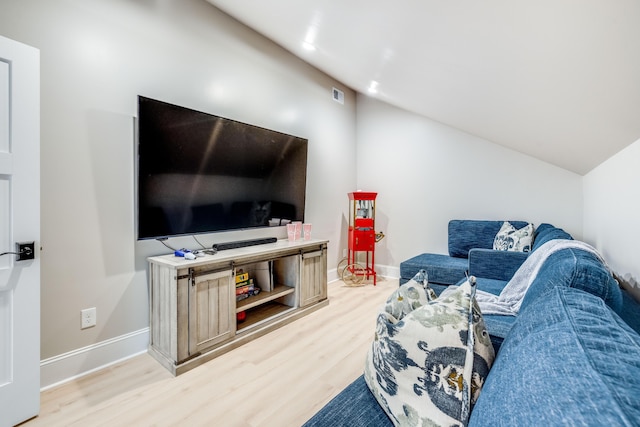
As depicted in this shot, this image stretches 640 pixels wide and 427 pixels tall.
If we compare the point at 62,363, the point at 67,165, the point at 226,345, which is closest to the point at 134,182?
the point at 67,165

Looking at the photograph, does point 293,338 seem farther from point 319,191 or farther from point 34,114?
point 34,114

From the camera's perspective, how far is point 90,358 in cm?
197

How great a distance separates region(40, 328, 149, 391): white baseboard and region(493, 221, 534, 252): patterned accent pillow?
326 cm

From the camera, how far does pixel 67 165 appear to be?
73.7 inches

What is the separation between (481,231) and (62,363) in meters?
3.81

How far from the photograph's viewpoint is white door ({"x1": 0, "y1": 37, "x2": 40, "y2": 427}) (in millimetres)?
1491

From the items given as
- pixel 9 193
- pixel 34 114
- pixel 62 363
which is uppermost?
pixel 34 114

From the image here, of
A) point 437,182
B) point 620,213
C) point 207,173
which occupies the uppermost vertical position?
point 437,182

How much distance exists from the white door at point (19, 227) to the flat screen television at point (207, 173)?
0.51 metres

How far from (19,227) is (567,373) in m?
2.19

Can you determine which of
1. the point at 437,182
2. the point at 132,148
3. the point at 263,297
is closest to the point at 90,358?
the point at 263,297

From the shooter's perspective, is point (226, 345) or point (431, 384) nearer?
point (431, 384)

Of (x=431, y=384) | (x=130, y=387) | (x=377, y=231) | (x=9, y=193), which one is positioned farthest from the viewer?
(x=377, y=231)

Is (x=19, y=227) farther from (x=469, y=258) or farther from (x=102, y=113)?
(x=469, y=258)
